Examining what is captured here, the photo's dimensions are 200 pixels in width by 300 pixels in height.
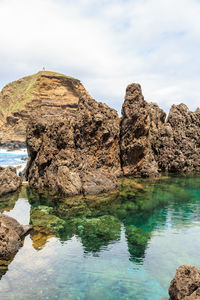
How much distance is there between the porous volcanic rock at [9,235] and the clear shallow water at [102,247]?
52cm

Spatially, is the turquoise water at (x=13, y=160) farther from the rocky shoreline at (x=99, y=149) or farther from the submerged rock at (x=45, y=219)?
the submerged rock at (x=45, y=219)

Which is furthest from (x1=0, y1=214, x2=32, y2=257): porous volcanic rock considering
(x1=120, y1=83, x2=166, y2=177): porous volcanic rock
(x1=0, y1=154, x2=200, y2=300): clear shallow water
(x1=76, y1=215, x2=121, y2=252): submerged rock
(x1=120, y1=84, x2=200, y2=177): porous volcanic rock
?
(x1=120, y1=84, x2=200, y2=177): porous volcanic rock

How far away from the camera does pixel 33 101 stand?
143m

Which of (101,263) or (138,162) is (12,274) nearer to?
(101,263)

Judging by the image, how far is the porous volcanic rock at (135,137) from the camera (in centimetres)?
3734

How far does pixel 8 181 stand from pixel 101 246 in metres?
17.7

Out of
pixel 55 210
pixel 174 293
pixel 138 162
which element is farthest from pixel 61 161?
pixel 174 293

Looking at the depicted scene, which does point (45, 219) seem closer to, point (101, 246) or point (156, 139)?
point (101, 246)

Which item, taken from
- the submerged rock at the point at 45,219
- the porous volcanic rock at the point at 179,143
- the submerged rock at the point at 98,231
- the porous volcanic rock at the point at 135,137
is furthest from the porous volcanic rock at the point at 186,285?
the porous volcanic rock at the point at 179,143

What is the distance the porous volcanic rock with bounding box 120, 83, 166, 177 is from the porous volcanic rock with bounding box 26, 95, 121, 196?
112 inches

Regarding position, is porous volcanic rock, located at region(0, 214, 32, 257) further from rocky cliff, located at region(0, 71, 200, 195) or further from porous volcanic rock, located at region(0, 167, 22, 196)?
porous volcanic rock, located at region(0, 167, 22, 196)

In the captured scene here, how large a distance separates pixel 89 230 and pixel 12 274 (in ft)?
21.0

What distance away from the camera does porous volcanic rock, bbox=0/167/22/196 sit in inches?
1088

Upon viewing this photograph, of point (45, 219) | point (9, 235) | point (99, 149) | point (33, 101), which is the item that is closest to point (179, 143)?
point (99, 149)
